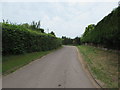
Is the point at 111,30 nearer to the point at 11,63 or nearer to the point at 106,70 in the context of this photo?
the point at 106,70

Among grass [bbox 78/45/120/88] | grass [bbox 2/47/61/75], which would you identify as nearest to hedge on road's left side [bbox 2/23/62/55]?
grass [bbox 2/47/61/75]

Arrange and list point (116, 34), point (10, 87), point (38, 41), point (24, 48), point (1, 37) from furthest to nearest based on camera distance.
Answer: point (38, 41) < point (24, 48) < point (116, 34) < point (1, 37) < point (10, 87)

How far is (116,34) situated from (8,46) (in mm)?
9080

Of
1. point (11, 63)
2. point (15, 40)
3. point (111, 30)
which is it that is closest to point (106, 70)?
point (111, 30)

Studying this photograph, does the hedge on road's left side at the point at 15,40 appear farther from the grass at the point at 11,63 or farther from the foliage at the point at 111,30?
the foliage at the point at 111,30

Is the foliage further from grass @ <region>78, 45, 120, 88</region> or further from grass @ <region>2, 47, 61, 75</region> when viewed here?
grass @ <region>2, 47, 61, 75</region>

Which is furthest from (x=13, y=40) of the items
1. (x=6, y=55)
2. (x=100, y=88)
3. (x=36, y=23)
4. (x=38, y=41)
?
(x=36, y=23)

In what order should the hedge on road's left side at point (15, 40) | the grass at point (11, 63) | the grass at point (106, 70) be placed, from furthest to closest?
the hedge on road's left side at point (15, 40) → the grass at point (11, 63) → the grass at point (106, 70)

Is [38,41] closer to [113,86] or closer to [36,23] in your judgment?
[113,86]

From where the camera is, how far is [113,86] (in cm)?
394

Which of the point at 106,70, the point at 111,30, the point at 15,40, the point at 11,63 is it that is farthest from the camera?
the point at 111,30

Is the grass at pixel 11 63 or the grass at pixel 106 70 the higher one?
the grass at pixel 11 63

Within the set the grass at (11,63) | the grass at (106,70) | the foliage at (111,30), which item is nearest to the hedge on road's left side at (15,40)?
the grass at (11,63)

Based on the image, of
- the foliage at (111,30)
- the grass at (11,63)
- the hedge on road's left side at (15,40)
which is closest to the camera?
the grass at (11,63)
